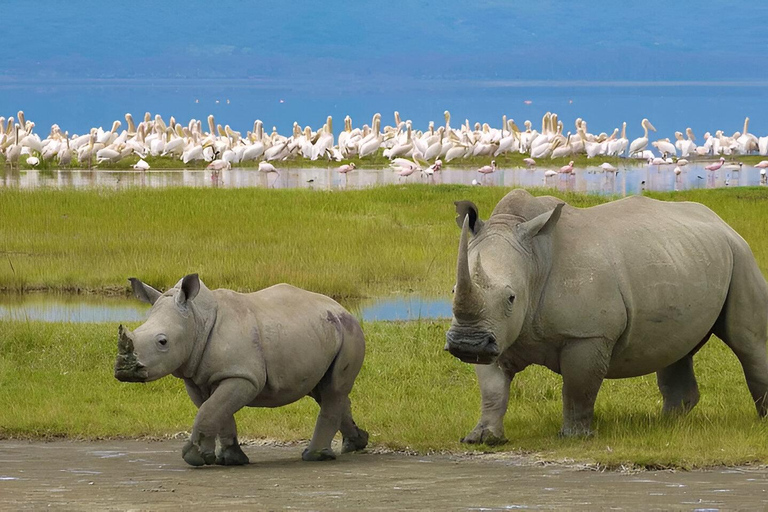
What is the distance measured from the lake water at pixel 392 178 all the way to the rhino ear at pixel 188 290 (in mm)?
24075

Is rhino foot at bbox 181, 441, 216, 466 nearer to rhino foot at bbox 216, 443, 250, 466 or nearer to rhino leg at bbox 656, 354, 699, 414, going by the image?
rhino foot at bbox 216, 443, 250, 466

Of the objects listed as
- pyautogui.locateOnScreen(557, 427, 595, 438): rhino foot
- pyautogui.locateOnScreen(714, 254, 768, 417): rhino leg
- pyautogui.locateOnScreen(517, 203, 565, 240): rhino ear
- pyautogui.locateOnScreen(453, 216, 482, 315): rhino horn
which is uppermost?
pyautogui.locateOnScreen(517, 203, 565, 240): rhino ear

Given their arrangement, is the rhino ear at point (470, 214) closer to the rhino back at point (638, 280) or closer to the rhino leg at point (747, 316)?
the rhino back at point (638, 280)

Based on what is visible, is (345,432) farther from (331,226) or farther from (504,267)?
(331,226)

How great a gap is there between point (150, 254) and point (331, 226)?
3571 mm

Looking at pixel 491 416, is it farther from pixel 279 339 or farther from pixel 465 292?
pixel 279 339

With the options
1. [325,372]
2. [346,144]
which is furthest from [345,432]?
[346,144]

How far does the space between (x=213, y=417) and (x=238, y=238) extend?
43.0 ft

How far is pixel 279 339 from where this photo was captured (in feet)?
23.0

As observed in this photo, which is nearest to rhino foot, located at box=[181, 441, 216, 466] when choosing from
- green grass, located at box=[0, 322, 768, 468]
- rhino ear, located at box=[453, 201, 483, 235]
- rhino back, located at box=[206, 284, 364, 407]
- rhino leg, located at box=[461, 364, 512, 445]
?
rhino back, located at box=[206, 284, 364, 407]

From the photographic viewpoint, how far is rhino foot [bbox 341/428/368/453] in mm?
7637

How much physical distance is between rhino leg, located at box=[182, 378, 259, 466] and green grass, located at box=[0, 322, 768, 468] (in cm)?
124

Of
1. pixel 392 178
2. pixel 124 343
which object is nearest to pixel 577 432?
pixel 124 343

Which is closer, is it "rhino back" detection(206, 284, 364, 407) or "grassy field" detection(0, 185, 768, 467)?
"rhino back" detection(206, 284, 364, 407)
